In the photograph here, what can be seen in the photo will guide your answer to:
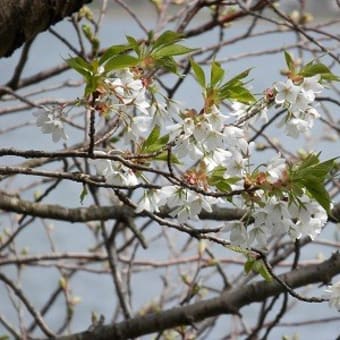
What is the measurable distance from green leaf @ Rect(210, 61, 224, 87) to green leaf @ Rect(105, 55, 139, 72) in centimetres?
9

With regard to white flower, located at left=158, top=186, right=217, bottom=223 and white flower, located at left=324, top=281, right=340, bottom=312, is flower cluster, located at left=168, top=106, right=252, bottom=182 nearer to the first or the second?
white flower, located at left=158, top=186, right=217, bottom=223

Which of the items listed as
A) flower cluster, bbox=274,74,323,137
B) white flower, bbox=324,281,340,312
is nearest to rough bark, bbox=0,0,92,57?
flower cluster, bbox=274,74,323,137

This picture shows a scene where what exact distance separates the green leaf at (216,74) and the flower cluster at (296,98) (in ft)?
0.26

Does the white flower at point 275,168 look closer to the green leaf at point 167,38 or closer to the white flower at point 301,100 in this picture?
the white flower at point 301,100

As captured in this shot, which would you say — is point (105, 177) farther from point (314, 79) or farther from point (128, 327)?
point (128, 327)

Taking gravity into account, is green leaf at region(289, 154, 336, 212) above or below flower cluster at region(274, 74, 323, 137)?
below

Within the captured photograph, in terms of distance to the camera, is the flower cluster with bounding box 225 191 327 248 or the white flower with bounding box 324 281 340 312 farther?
the white flower with bounding box 324 281 340 312

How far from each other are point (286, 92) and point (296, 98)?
Answer: 1 cm

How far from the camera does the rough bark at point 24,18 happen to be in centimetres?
109

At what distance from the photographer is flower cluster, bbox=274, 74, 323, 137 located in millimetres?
1000

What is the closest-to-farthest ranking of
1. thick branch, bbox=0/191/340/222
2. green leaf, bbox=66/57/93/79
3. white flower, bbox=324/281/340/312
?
green leaf, bbox=66/57/93/79
white flower, bbox=324/281/340/312
thick branch, bbox=0/191/340/222

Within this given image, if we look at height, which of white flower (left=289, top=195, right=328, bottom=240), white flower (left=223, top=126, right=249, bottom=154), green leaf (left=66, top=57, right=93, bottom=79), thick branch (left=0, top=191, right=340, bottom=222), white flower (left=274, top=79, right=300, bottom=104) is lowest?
white flower (left=289, top=195, right=328, bottom=240)

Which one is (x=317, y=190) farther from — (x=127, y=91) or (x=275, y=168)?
(x=127, y=91)

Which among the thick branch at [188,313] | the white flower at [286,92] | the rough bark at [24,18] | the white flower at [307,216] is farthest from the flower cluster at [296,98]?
the thick branch at [188,313]
